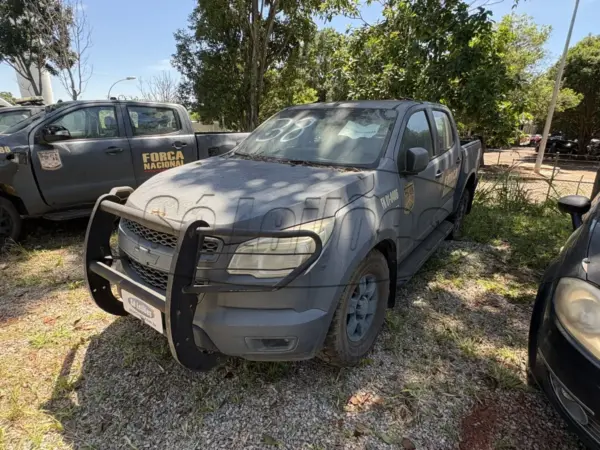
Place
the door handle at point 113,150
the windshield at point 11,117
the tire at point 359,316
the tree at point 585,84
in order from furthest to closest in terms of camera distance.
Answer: the tree at point 585,84 < the windshield at point 11,117 < the door handle at point 113,150 < the tire at point 359,316

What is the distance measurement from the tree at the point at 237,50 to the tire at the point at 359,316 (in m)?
11.1

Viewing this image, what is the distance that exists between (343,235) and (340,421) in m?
1.04

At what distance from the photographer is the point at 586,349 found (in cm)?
155

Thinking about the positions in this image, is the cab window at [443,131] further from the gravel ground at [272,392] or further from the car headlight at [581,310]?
the car headlight at [581,310]

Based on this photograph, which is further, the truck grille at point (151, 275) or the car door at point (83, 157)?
the car door at point (83, 157)

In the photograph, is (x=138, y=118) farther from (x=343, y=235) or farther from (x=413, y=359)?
(x=413, y=359)

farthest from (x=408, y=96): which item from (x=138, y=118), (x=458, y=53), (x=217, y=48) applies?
(x=217, y=48)

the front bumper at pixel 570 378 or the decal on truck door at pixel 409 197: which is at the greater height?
the decal on truck door at pixel 409 197

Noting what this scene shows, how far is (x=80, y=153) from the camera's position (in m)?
4.52

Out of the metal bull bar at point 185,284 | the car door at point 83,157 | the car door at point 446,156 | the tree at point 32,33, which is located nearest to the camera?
the metal bull bar at point 185,284

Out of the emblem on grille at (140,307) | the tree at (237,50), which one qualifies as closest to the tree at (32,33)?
the tree at (237,50)

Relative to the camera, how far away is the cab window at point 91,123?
4.59 m

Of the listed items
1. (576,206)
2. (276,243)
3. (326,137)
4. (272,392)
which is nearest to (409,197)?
(326,137)

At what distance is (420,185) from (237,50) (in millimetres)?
12004
